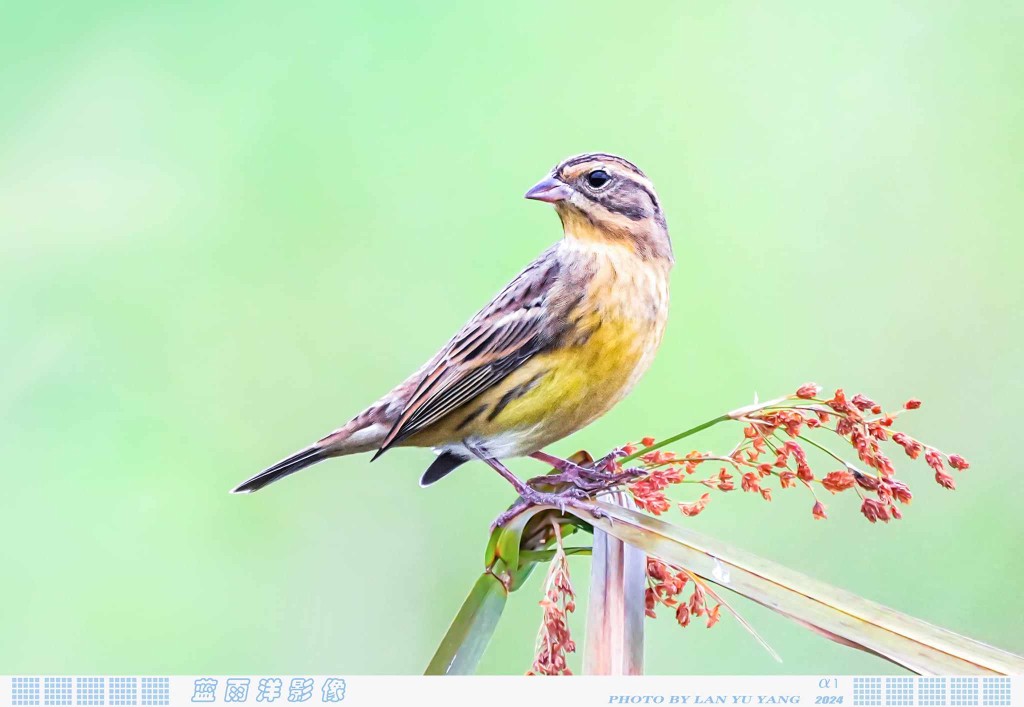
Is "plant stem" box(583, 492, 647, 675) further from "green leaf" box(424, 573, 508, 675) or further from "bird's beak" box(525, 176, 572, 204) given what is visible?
"bird's beak" box(525, 176, 572, 204)

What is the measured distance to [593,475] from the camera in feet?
5.97

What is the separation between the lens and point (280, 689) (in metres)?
1.95

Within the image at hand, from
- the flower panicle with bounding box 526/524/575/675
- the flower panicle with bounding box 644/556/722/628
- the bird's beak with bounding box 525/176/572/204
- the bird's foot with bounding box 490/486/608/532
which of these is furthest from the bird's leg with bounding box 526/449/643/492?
the bird's beak with bounding box 525/176/572/204

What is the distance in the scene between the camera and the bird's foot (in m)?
1.60

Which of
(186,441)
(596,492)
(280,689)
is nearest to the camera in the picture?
(596,492)

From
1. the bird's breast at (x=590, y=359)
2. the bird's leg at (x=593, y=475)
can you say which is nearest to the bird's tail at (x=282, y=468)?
the bird's breast at (x=590, y=359)

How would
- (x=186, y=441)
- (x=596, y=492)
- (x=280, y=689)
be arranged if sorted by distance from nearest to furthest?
(x=596, y=492), (x=280, y=689), (x=186, y=441)

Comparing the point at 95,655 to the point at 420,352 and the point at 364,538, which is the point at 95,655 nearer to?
the point at 364,538

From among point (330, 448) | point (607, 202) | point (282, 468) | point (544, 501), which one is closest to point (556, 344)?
point (607, 202)

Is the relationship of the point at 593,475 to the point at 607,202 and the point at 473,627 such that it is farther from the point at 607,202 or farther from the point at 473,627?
the point at 607,202

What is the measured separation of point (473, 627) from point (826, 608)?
54 cm

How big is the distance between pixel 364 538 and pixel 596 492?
712mm

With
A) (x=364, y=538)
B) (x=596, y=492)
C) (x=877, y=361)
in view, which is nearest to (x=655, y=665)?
(x=596, y=492)

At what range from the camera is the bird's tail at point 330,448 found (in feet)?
6.97
